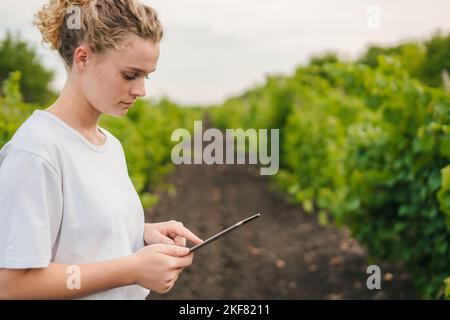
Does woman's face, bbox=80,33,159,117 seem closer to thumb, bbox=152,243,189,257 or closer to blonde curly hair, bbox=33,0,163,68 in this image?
blonde curly hair, bbox=33,0,163,68

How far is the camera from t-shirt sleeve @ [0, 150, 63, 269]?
1.34m

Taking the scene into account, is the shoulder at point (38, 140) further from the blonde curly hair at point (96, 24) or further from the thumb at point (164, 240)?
the thumb at point (164, 240)

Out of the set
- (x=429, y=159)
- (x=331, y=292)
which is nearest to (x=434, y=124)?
(x=429, y=159)

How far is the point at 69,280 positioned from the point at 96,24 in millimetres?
698

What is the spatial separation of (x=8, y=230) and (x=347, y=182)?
439 cm

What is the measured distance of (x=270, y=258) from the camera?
6.36 m

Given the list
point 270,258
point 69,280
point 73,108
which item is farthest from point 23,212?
point 270,258

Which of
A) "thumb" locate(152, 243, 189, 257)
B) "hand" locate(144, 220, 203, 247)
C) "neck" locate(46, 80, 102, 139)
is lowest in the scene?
"thumb" locate(152, 243, 189, 257)

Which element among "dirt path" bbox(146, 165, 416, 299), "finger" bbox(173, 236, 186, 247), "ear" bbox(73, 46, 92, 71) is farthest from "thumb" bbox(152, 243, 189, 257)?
"dirt path" bbox(146, 165, 416, 299)

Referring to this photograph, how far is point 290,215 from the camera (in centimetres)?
862

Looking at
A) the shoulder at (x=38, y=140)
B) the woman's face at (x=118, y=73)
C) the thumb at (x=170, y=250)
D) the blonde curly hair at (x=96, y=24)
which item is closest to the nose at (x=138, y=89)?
the woman's face at (x=118, y=73)

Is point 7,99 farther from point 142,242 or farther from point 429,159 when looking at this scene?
point 429,159

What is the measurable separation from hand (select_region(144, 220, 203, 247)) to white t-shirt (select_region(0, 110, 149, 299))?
104 millimetres

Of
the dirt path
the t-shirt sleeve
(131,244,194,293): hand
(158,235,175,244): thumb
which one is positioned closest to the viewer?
the t-shirt sleeve
